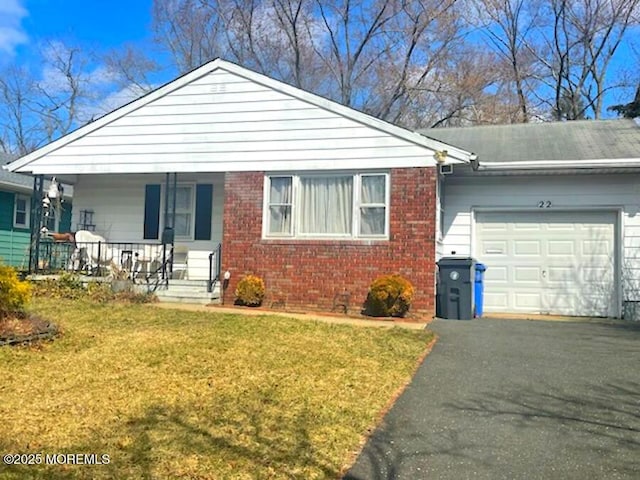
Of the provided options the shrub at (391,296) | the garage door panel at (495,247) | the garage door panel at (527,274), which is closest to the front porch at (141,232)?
the shrub at (391,296)

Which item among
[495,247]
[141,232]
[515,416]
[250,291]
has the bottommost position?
[515,416]

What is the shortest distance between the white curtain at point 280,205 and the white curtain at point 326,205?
0.99 feet

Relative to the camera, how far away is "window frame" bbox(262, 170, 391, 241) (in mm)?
11730

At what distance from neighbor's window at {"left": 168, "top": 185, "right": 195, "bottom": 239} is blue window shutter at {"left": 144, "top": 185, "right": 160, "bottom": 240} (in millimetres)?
386

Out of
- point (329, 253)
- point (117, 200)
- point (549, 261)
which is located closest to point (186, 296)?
point (329, 253)

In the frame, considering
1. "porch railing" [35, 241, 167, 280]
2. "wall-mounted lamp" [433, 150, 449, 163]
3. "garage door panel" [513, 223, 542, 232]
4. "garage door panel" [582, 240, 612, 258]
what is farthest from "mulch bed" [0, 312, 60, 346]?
"garage door panel" [582, 240, 612, 258]

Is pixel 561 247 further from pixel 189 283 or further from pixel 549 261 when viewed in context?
pixel 189 283

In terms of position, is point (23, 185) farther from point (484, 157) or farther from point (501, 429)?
point (501, 429)

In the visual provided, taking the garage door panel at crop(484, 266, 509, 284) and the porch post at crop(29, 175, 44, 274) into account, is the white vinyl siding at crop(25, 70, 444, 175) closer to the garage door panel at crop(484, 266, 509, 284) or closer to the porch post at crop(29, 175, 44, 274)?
the porch post at crop(29, 175, 44, 274)

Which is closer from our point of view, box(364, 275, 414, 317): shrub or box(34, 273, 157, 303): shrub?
box(364, 275, 414, 317): shrub

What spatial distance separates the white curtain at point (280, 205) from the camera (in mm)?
12438

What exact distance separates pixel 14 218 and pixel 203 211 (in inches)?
358

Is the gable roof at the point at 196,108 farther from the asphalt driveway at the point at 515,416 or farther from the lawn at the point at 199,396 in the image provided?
the asphalt driveway at the point at 515,416

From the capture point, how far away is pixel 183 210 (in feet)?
47.7
